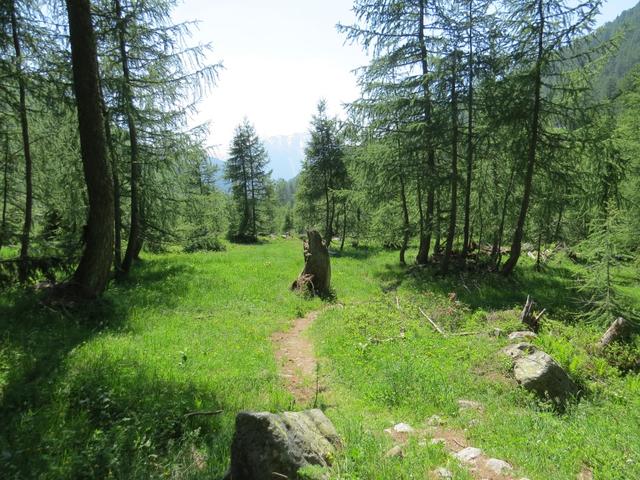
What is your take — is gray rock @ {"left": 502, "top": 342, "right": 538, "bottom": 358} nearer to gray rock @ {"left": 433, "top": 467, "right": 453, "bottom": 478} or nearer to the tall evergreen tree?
gray rock @ {"left": 433, "top": 467, "right": 453, "bottom": 478}

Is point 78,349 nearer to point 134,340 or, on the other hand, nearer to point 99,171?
point 134,340

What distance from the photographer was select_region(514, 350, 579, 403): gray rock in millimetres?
6746

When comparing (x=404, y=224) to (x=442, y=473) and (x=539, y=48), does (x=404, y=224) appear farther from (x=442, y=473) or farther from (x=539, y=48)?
(x=442, y=473)

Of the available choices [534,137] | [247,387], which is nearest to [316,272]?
[247,387]

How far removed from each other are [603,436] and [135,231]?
51.0 ft

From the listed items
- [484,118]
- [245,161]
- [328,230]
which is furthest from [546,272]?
[245,161]

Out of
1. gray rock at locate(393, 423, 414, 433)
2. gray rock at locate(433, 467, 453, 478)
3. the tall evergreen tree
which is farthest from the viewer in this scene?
the tall evergreen tree

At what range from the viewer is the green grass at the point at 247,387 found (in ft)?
13.9

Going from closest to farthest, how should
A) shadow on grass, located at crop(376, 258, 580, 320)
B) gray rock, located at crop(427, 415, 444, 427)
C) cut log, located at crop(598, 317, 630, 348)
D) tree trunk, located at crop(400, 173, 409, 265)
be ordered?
gray rock, located at crop(427, 415, 444, 427) → cut log, located at crop(598, 317, 630, 348) → shadow on grass, located at crop(376, 258, 580, 320) → tree trunk, located at crop(400, 173, 409, 265)

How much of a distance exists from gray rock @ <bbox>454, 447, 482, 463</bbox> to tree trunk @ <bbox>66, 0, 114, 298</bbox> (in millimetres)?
8256

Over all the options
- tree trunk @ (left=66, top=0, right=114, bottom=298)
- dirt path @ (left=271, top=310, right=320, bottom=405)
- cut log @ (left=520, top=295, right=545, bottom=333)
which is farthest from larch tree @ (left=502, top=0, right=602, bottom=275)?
tree trunk @ (left=66, top=0, right=114, bottom=298)

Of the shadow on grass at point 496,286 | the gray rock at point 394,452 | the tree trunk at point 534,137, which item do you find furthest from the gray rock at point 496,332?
the tree trunk at point 534,137

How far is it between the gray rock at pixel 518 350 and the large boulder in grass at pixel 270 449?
540cm

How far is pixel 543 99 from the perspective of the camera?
14.7 meters
